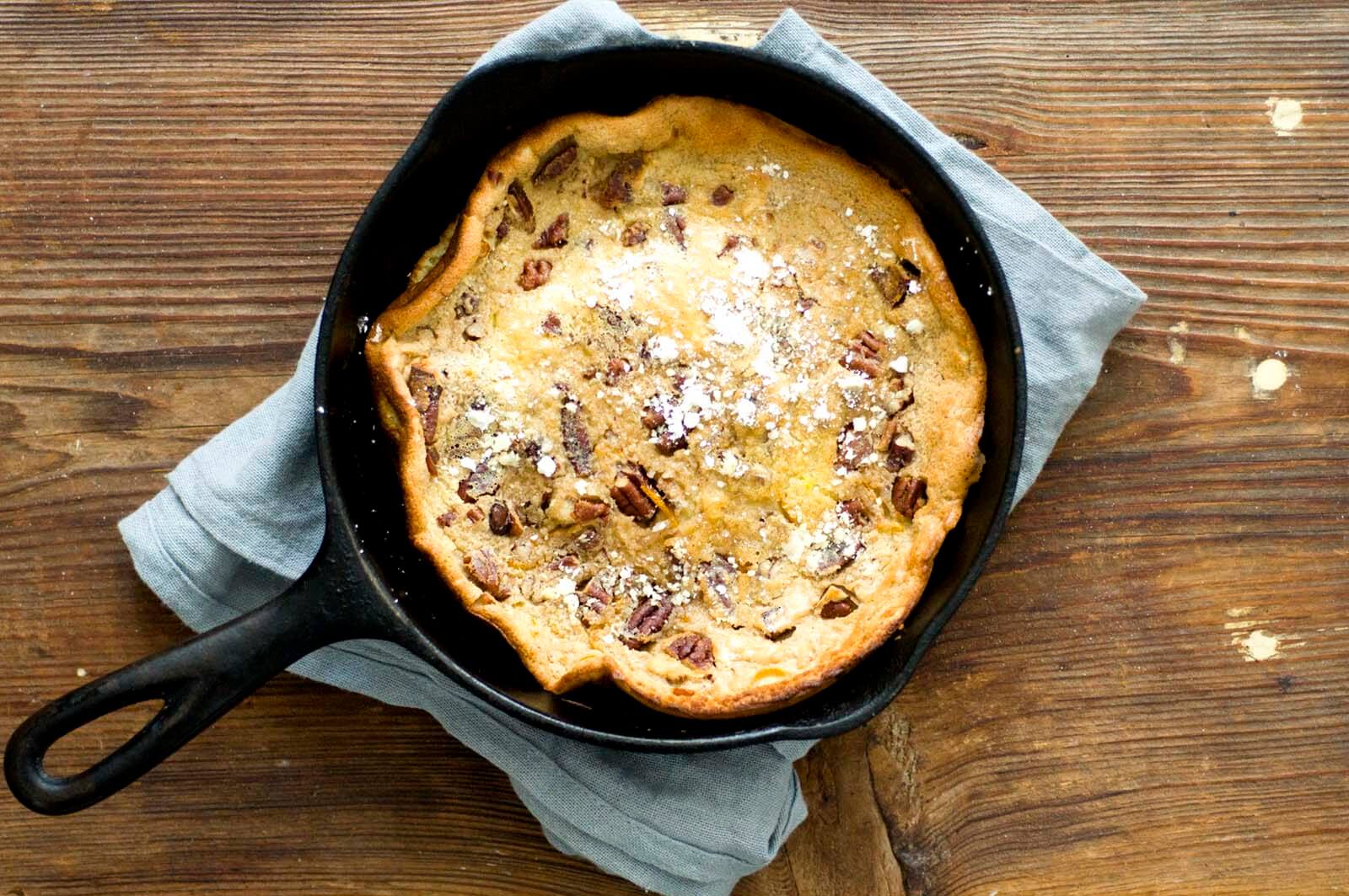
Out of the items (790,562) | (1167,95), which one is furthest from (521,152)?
(1167,95)

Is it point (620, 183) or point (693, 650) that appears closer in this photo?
point (693, 650)

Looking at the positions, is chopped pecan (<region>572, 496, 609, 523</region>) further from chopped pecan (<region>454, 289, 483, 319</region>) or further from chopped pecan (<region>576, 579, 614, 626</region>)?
chopped pecan (<region>454, 289, 483, 319</region>)

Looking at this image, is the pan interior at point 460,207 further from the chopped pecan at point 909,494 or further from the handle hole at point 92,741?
the handle hole at point 92,741

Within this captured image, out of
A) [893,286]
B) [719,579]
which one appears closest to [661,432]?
[719,579]

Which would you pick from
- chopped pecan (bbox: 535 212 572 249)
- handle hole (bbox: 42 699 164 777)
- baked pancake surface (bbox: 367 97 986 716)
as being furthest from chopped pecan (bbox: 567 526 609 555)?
handle hole (bbox: 42 699 164 777)

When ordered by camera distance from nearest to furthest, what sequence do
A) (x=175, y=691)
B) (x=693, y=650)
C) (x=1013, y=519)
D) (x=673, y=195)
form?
(x=175, y=691) → (x=693, y=650) → (x=673, y=195) → (x=1013, y=519)

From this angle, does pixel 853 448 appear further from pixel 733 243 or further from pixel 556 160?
pixel 556 160
